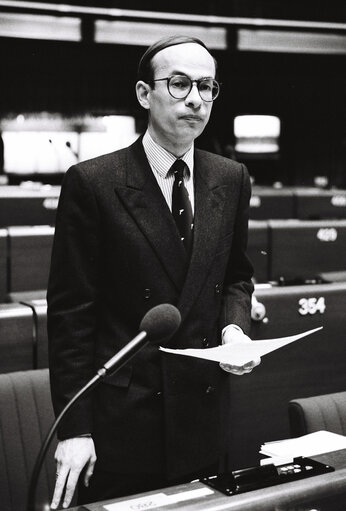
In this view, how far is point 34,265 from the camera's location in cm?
407

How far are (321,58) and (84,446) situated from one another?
33.0ft

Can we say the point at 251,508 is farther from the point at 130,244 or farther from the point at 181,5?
the point at 181,5

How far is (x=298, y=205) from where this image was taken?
24.5 feet

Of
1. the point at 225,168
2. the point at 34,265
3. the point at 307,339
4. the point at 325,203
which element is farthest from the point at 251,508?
the point at 325,203

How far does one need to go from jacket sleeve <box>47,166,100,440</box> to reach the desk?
0.76 ft

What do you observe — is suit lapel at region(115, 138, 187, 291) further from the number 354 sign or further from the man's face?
the number 354 sign

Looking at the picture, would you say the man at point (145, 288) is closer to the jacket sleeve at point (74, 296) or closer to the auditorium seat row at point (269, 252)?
the jacket sleeve at point (74, 296)

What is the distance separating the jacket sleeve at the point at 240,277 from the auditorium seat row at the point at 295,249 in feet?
9.65

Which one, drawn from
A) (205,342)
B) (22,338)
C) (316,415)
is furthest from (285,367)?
(205,342)

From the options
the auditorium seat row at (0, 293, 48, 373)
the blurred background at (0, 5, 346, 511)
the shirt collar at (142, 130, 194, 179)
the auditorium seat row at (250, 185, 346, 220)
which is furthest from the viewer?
the auditorium seat row at (250, 185, 346, 220)

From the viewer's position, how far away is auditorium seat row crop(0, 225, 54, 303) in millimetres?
4016

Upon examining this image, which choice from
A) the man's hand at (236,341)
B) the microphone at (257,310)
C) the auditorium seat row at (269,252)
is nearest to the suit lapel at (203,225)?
the man's hand at (236,341)

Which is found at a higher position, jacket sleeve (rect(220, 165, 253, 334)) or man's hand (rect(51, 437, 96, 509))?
jacket sleeve (rect(220, 165, 253, 334))

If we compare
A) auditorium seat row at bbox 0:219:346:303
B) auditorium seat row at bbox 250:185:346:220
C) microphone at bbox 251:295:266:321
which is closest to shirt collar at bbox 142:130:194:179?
microphone at bbox 251:295:266:321
